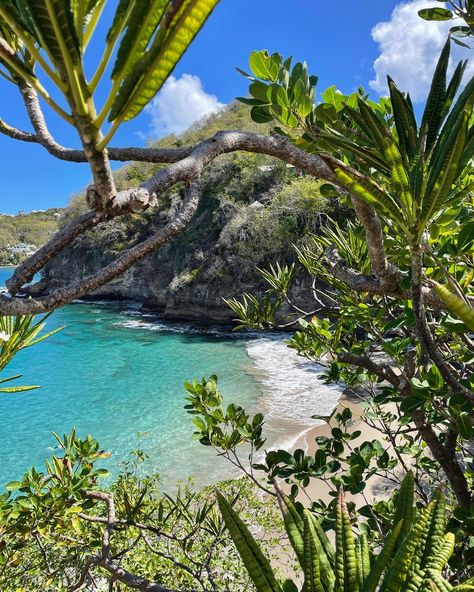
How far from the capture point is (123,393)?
35.5 feet

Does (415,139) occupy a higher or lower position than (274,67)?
lower

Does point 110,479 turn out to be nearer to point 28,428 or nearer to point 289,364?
point 28,428

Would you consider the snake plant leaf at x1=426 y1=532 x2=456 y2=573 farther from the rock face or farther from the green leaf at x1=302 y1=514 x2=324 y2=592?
the rock face

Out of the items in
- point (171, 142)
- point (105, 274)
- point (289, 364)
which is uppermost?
point (171, 142)

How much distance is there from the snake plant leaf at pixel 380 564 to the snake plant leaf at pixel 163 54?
0.64m

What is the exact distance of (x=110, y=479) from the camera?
6.72m

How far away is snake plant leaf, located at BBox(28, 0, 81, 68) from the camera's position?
1.03ft

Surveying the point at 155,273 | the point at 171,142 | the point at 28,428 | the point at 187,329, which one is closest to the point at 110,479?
the point at 28,428

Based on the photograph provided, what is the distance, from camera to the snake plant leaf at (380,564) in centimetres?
52

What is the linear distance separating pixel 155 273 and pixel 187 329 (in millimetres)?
5848

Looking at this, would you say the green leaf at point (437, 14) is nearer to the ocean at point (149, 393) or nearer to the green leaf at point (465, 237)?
→ the green leaf at point (465, 237)

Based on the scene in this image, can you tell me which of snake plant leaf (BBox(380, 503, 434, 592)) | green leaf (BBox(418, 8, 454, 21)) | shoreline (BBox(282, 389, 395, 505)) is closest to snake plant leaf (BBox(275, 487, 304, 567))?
snake plant leaf (BBox(380, 503, 434, 592))

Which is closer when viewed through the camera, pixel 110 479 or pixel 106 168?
pixel 106 168

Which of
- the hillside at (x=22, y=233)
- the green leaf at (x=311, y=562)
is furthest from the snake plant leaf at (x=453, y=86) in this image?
the hillside at (x=22, y=233)
